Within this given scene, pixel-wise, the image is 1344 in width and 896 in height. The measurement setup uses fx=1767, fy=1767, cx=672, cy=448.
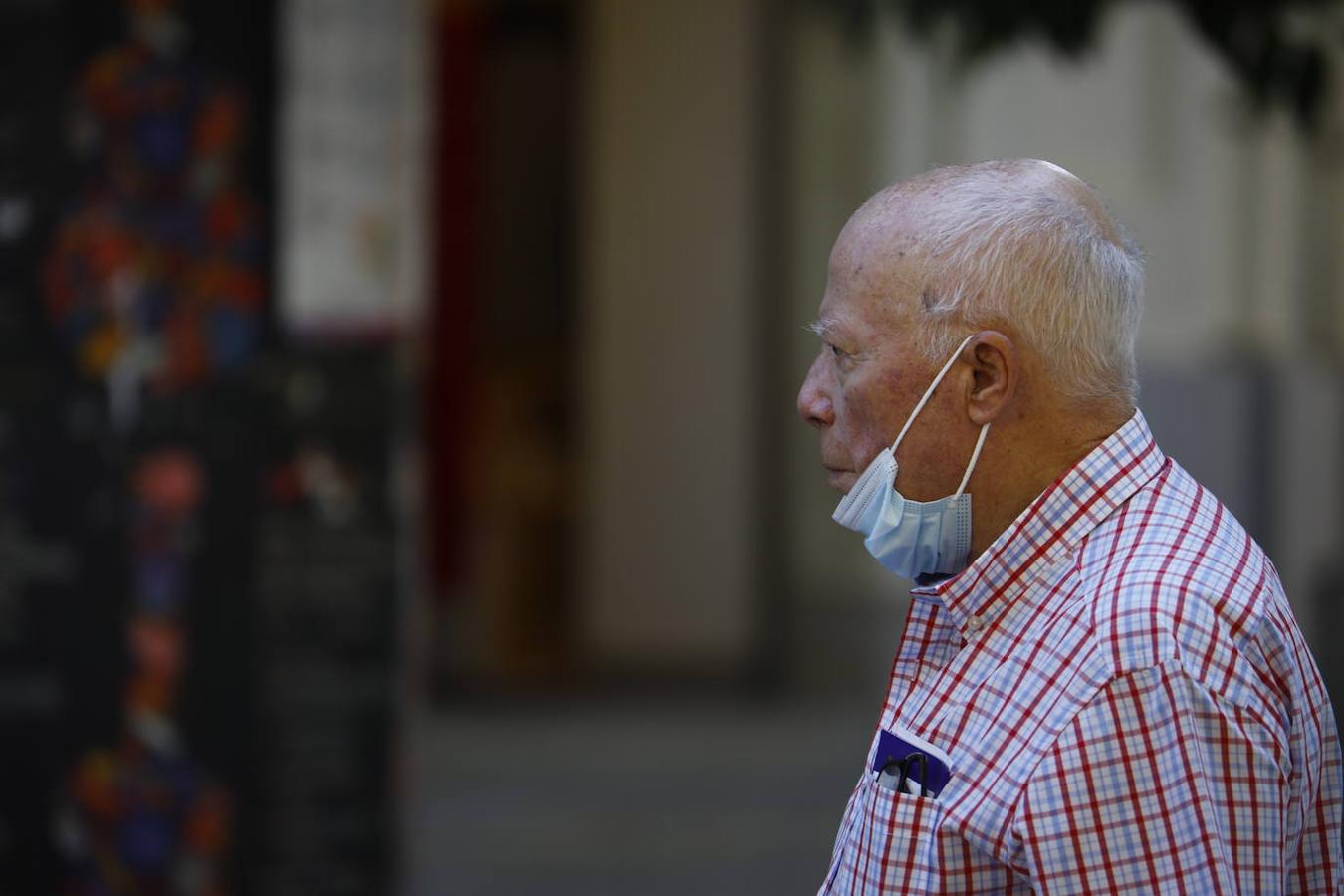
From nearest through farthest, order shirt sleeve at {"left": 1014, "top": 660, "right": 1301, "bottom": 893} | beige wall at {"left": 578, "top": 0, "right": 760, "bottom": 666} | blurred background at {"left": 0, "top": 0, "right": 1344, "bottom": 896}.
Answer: shirt sleeve at {"left": 1014, "top": 660, "right": 1301, "bottom": 893} < blurred background at {"left": 0, "top": 0, "right": 1344, "bottom": 896} < beige wall at {"left": 578, "top": 0, "right": 760, "bottom": 666}

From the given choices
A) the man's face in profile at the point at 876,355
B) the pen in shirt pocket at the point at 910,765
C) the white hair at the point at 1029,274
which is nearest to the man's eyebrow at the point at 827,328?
the man's face in profile at the point at 876,355

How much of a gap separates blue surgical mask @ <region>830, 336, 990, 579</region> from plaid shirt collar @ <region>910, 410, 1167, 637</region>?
52 millimetres

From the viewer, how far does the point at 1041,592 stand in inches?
63.6

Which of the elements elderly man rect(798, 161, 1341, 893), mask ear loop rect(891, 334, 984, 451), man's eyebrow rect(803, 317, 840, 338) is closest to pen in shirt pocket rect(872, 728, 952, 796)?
elderly man rect(798, 161, 1341, 893)

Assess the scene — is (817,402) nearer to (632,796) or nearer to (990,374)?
(990,374)

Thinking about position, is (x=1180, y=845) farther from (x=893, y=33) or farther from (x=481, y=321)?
(x=481, y=321)

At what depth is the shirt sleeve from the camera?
142cm

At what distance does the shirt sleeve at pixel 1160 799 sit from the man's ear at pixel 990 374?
0.30 m

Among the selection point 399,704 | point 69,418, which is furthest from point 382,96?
point 399,704

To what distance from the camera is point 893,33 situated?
13.6 feet

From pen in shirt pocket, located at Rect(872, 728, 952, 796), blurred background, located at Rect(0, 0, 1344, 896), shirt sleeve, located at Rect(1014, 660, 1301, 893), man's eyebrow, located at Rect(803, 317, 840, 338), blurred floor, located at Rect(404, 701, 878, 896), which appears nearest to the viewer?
shirt sleeve, located at Rect(1014, 660, 1301, 893)

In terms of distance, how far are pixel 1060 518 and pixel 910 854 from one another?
1.11ft

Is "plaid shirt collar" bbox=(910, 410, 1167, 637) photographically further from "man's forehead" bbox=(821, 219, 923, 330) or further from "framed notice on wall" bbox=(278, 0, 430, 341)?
"framed notice on wall" bbox=(278, 0, 430, 341)

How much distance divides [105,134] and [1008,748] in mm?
2983
